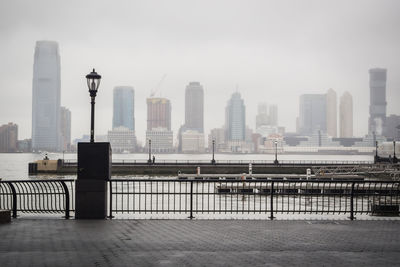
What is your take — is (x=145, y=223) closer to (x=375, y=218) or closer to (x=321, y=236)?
(x=321, y=236)

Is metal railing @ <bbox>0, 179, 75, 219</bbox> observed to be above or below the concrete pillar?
below

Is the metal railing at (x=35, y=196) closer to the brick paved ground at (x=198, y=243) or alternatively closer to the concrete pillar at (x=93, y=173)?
the concrete pillar at (x=93, y=173)

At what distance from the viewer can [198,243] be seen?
38.0 ft

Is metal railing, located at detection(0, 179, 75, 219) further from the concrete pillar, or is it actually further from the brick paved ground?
the brick paved ground

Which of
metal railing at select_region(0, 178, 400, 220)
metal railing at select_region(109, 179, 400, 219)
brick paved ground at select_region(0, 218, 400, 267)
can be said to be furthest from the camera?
metal railing at select_region(109, 179, 400, 219)

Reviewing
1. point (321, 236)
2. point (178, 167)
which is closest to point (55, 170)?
point (178, 167)

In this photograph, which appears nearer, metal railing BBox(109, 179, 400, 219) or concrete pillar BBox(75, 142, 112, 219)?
concrete pillar BBox(75, 142, 112, 219)

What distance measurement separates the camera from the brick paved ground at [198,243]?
387 inches

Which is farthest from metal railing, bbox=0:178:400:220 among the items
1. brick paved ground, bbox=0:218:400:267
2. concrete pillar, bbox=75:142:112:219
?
brick paved ground, bbox=0:218:400:267

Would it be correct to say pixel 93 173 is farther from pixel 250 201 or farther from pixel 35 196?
pixel 250 201

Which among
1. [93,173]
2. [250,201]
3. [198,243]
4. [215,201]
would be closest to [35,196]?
[93,173]

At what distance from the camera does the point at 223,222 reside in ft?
49.2

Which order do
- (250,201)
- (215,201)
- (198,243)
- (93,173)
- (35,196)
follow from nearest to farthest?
(198,243) < (93,173) < (35,196) < (250,201) < (215,201)

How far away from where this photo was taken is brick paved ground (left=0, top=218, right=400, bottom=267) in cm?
984
